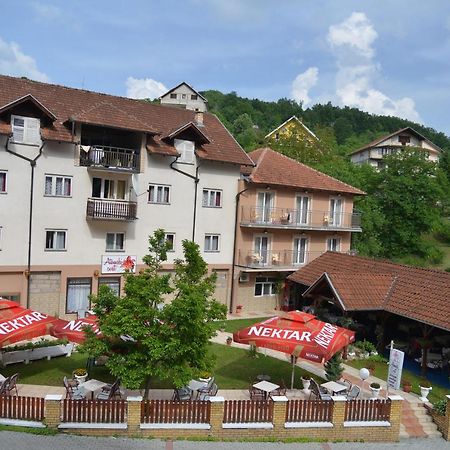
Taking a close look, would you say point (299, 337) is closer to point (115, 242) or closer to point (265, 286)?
point (115, 242)

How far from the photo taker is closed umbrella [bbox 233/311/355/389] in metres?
15.0

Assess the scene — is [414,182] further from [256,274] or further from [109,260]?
[109,260]

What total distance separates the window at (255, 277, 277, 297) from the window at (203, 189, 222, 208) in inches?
219

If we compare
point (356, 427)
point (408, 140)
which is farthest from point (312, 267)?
point (408, 140)

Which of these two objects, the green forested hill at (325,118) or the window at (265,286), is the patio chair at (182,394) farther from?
the green forested hill at (325,118)

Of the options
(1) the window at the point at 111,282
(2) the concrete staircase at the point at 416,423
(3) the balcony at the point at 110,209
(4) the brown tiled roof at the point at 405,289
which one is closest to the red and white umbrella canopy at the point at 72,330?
(3) the balcony at the point at 110,209

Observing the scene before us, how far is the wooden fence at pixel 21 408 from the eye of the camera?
13.2 m

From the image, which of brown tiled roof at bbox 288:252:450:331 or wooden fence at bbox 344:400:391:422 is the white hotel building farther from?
wooden fence at bbox 344:400:391:422

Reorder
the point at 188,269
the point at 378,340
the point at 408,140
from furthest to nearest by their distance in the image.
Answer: the point at 408,140
the point at 378,340
the point at 188,269

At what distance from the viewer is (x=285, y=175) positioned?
30.7 meters

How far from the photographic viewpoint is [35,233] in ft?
77.3

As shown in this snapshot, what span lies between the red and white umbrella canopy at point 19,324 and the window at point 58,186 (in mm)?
8683

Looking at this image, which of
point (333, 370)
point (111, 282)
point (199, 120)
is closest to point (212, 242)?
point (111, 282)

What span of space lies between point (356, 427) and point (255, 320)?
14124 millimetres
